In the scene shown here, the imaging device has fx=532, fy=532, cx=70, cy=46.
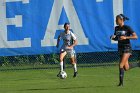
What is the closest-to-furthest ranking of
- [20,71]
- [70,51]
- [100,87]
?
1. [100,87]
2. [70,51]
3. [20,71]

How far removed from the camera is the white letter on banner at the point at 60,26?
885 inches

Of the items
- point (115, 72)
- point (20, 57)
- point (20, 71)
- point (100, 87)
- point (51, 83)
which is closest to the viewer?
point (100, 87)

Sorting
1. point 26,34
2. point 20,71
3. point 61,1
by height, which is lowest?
point 20,71

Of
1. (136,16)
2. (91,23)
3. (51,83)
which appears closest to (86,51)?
(91,23)

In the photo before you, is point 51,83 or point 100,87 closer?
point 100,87

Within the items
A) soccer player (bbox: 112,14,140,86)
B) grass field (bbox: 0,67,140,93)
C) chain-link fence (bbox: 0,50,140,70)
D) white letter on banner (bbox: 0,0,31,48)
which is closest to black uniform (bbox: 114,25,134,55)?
soccer player (bbox: 112,14,140,86)

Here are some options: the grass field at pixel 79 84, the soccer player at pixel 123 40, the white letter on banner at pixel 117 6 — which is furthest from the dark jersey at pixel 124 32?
the white letter on banner at pixel 117 6

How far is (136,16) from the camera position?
22.8m

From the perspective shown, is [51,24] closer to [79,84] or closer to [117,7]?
[117,7]

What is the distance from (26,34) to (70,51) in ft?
15.0

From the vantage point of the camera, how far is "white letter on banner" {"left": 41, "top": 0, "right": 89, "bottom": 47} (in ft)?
73.8

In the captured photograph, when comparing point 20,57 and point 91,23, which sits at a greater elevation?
point 91,23

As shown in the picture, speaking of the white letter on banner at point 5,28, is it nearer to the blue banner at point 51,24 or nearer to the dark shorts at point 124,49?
the blue banner at point 51,24

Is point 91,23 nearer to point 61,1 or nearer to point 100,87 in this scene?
point 61,1
